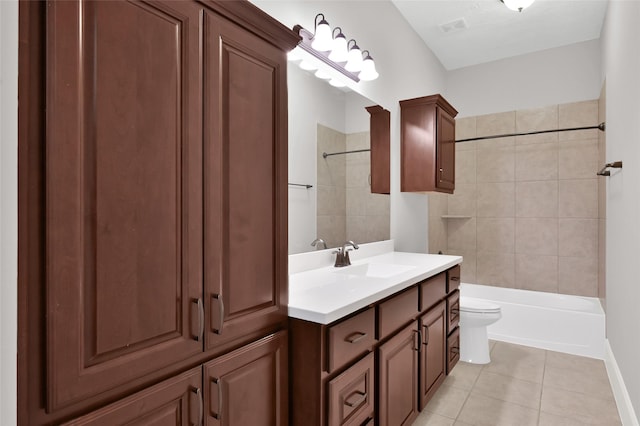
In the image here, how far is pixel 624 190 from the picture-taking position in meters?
2.10

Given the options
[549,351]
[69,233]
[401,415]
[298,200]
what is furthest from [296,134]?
[549,351]

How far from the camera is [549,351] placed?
3.15m

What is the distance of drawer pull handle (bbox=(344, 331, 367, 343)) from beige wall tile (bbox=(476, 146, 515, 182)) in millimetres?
3214

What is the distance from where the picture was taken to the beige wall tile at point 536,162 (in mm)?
3688

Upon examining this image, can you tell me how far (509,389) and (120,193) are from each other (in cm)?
266

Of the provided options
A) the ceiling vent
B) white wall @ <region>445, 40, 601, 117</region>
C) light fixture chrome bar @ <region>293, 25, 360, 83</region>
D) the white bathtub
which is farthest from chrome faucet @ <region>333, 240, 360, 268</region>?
white wall @ <region>445, 40, 601, 117</region>

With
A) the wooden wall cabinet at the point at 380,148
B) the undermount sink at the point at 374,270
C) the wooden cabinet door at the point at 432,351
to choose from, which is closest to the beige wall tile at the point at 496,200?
the wooden wall cabinet at the point at 380,148

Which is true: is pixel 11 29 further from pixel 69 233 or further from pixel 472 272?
pixel 472 272

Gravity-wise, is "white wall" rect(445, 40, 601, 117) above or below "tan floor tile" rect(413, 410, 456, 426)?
above

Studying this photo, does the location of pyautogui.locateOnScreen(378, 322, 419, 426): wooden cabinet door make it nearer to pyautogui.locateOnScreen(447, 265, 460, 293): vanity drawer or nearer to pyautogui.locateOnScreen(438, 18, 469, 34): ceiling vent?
pyautogui.locateOnScreen(447, 265, 460, 293): vanity drawer

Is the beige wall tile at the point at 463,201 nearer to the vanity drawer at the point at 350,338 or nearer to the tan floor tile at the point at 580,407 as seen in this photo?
the tan floor tile at the point at 580,407

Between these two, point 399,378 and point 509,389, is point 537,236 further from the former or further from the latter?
point 399,378

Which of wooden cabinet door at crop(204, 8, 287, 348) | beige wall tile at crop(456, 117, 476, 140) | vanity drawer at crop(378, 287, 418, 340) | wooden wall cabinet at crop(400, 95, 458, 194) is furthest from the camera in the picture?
beige wall tile at crop(456, 117, 476, 140)

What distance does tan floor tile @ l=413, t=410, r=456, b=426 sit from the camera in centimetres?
204
